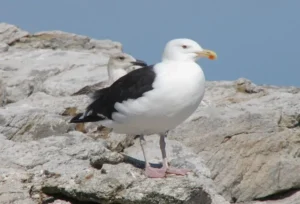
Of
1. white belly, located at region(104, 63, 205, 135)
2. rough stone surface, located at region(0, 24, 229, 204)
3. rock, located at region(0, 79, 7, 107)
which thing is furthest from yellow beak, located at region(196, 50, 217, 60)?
rock, located at region(0, 79, 7, 107)

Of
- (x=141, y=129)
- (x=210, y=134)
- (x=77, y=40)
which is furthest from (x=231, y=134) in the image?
(x=77, y=40)

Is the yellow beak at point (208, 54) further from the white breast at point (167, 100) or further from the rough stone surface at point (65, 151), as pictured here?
the rough stone surface at point (65, 151)

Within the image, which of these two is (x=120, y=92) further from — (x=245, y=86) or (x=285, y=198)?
(x=245, y=86)

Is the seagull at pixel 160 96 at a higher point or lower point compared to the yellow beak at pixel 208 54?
lower

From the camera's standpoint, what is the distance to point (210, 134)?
17266 millimetres

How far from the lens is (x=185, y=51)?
38.2 ft

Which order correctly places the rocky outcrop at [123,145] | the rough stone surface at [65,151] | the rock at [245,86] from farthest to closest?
1. the rock at [245,86]
2. the rocky outcrop at [123,145]
3. the rough stone surface at [65,151]

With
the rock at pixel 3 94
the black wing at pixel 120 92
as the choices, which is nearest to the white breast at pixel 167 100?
the black wing at pixel 120 92

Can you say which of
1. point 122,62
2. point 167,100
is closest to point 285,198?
point 122,62

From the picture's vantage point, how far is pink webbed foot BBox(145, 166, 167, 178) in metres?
11.1

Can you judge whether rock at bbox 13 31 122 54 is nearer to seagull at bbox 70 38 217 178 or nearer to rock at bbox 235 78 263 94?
rock at bbox 235 78 263 94

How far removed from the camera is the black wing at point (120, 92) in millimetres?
11414

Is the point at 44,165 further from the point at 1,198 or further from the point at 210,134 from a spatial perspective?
the point at 210,134

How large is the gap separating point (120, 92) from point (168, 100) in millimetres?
1080
